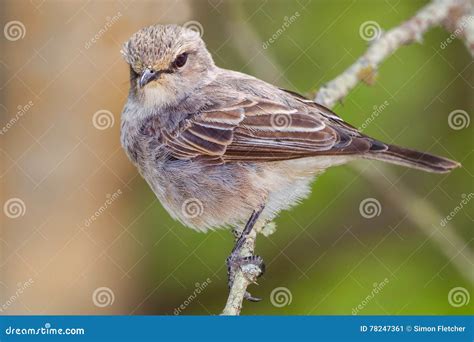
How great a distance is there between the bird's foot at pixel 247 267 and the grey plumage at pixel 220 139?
29 centimetres

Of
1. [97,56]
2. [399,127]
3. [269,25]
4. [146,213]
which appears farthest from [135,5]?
[399,127]

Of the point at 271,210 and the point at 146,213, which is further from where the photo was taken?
the point at 146,213

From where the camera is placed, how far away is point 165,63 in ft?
21.5

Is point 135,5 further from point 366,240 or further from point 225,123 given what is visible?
point 366,240

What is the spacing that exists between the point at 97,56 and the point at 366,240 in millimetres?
2138

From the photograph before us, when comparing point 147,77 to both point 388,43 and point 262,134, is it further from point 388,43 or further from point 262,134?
point 388,43

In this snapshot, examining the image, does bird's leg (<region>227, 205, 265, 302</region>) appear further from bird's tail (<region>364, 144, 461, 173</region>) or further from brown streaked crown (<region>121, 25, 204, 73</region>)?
brown streaked crown (<region>121, 25, 204, 73</region>)

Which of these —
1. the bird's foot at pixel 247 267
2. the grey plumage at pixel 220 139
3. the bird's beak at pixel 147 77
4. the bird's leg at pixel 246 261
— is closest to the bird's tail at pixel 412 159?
the grey plumage at pixel 220 139

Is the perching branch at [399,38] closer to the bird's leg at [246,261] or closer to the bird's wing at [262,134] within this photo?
the bird's leg at [246,261]

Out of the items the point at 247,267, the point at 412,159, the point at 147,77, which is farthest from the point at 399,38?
the point at 247,267

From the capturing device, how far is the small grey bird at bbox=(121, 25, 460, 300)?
6.49 metres

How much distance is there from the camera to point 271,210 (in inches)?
267

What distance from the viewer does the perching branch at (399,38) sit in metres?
6.77

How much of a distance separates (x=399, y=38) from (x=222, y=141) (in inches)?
51.8
